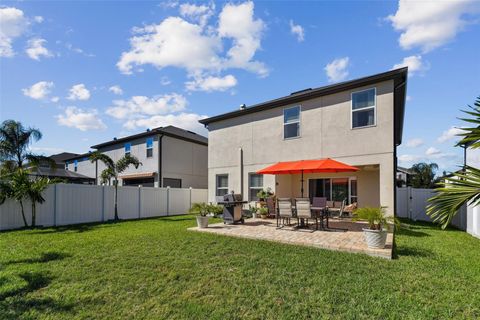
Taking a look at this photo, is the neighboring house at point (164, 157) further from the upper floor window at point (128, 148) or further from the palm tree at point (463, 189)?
the palm tree at point (463, 189)

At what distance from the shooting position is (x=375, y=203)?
1402 centimetres

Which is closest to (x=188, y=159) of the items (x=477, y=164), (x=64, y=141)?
(x=64, y=141)

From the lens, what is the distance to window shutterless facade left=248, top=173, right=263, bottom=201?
1581 cm

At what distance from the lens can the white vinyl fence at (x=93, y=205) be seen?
11.8 meters

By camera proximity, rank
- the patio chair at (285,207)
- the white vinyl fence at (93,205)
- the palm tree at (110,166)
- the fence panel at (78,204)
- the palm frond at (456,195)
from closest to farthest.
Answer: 1. the palm frond at (456,195)
2. the patio chair at (285,207)
3. the white vinyl fence at (93,205)
4. the fence panel at (78,204)
5. the palm tree at (110,166)

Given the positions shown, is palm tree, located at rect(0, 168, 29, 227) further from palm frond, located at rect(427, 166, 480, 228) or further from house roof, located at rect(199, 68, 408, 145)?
palm frond, located at rect(427, 166, 480, 228)

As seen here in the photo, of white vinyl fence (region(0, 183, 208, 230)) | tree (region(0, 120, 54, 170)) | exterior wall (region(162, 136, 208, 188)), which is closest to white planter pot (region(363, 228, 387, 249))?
white vinyl fence (region(0, 183, 208, 230))

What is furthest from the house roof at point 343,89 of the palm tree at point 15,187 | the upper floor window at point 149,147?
the palm tree at point 15,187

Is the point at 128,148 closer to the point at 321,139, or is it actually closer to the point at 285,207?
the point at 321,139

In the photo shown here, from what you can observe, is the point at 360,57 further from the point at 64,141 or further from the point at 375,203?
the point at 64,141

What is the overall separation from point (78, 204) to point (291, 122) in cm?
1216

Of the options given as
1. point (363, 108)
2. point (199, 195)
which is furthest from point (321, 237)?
point (199, 195)

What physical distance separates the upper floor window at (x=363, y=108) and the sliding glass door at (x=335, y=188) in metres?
3.85

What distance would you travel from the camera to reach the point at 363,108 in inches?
475
